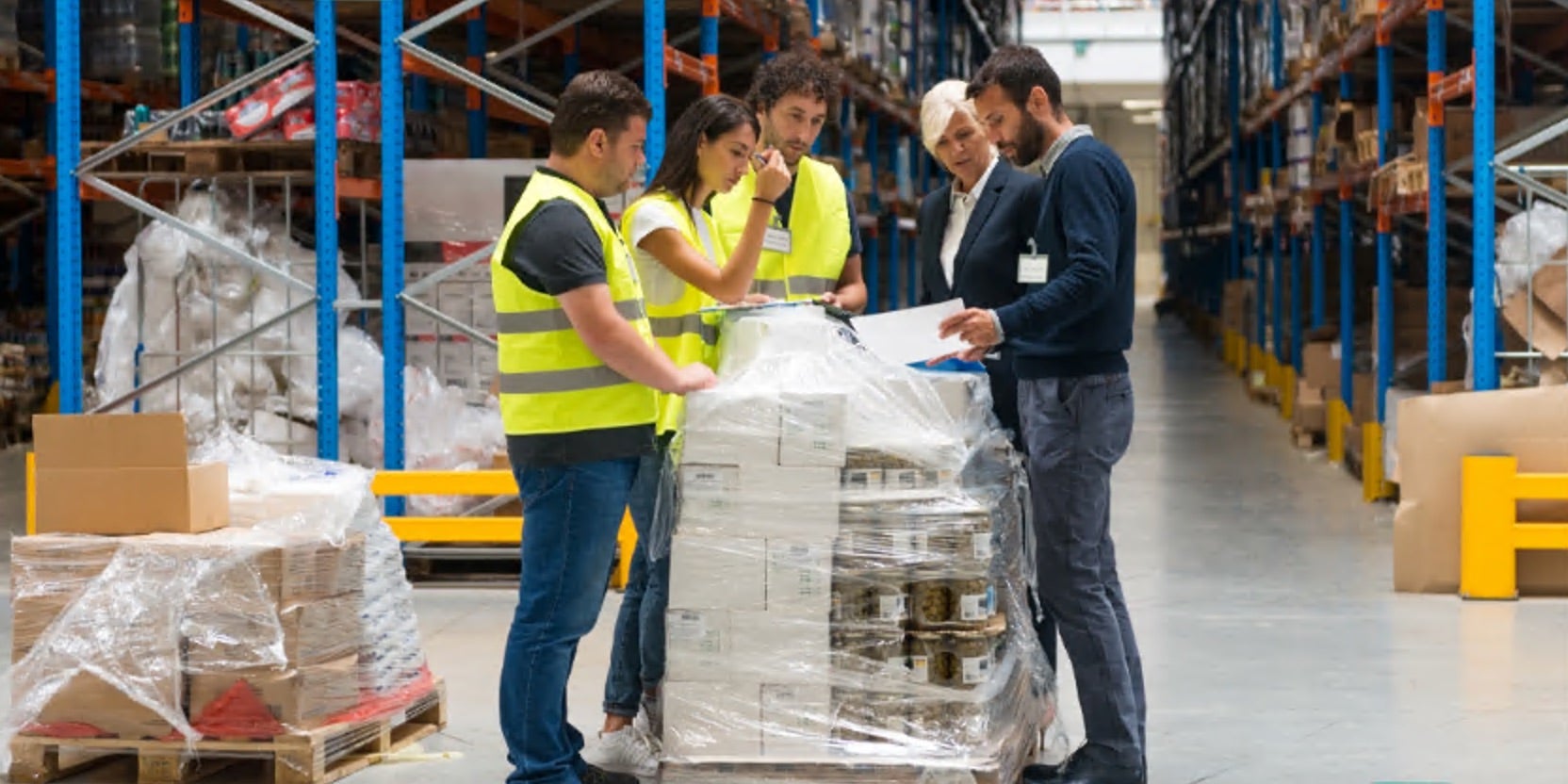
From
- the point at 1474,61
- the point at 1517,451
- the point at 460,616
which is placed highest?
the point at 1474,61

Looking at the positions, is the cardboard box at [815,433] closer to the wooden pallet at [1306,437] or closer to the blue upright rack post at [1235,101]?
the wooden pallet at [1306,437]

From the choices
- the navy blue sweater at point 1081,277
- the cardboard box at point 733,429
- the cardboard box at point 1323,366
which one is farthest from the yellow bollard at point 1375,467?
the cardboard box at point 733,429

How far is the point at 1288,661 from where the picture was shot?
649 centimetres

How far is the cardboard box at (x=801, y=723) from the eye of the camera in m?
4.53

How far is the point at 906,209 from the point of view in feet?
55.2

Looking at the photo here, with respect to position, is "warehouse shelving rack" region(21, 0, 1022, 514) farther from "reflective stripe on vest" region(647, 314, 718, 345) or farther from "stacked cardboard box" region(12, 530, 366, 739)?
"stacked cardboard box" region(12, 530, 366, 739)

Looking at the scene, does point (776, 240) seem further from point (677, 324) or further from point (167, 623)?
point (167, 623)

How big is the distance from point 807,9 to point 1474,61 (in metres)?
3.53

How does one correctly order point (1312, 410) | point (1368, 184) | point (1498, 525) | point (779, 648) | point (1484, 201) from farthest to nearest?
1. point (1312, 410)
2. point (1368, 184)
3. point (1484, 201)
4. point (1498, 525)
5. point (779, 648)

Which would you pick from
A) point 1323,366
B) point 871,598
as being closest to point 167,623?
point 871,598

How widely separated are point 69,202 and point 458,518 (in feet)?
6.41

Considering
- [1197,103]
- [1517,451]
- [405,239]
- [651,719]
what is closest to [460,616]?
[405,239]

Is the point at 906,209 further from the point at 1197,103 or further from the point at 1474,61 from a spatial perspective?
the point at 1197,103

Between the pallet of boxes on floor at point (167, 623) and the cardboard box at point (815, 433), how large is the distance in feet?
4.04
